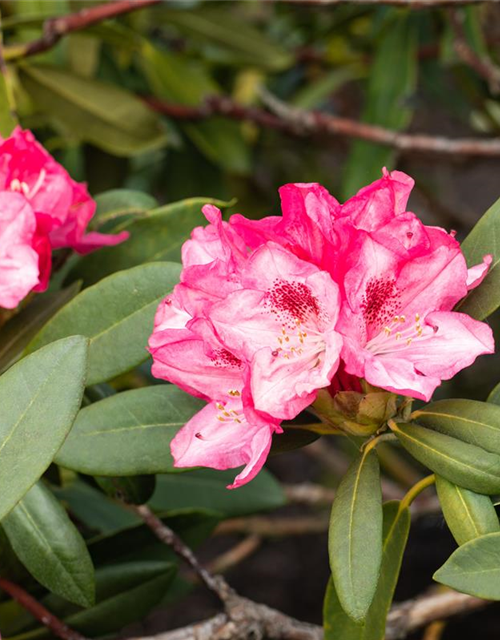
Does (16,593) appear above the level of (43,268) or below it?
below

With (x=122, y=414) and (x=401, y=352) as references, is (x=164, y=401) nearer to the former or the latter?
(x=122, y=414)

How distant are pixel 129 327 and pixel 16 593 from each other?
0.36 m

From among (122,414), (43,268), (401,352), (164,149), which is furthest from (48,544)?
(164,149)

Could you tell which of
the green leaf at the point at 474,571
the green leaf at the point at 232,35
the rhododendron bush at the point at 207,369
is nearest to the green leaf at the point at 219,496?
the rhododendron bush at the point at 207,369

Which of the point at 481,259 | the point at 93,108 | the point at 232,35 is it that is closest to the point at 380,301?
the point at 481,259

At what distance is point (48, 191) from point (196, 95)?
0.96m

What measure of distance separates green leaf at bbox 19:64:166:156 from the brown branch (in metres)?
0.84

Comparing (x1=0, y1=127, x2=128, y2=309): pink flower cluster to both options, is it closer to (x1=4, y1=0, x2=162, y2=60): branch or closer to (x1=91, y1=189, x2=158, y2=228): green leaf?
(x1=91, y1=189, x2=158, y2=228): green leaf

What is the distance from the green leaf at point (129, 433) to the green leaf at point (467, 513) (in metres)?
0.27

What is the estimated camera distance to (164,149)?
7.09ft

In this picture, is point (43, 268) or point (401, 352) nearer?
point (401, 352)

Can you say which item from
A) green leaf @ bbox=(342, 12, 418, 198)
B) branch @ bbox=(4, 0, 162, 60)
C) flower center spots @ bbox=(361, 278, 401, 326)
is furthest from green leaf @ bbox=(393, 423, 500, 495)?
green leaf @ bbox=(342, 12, 418, 198)

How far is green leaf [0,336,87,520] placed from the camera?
0.75m

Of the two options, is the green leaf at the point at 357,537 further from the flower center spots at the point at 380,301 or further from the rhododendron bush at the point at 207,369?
the flower center spots at the point at 380,301
